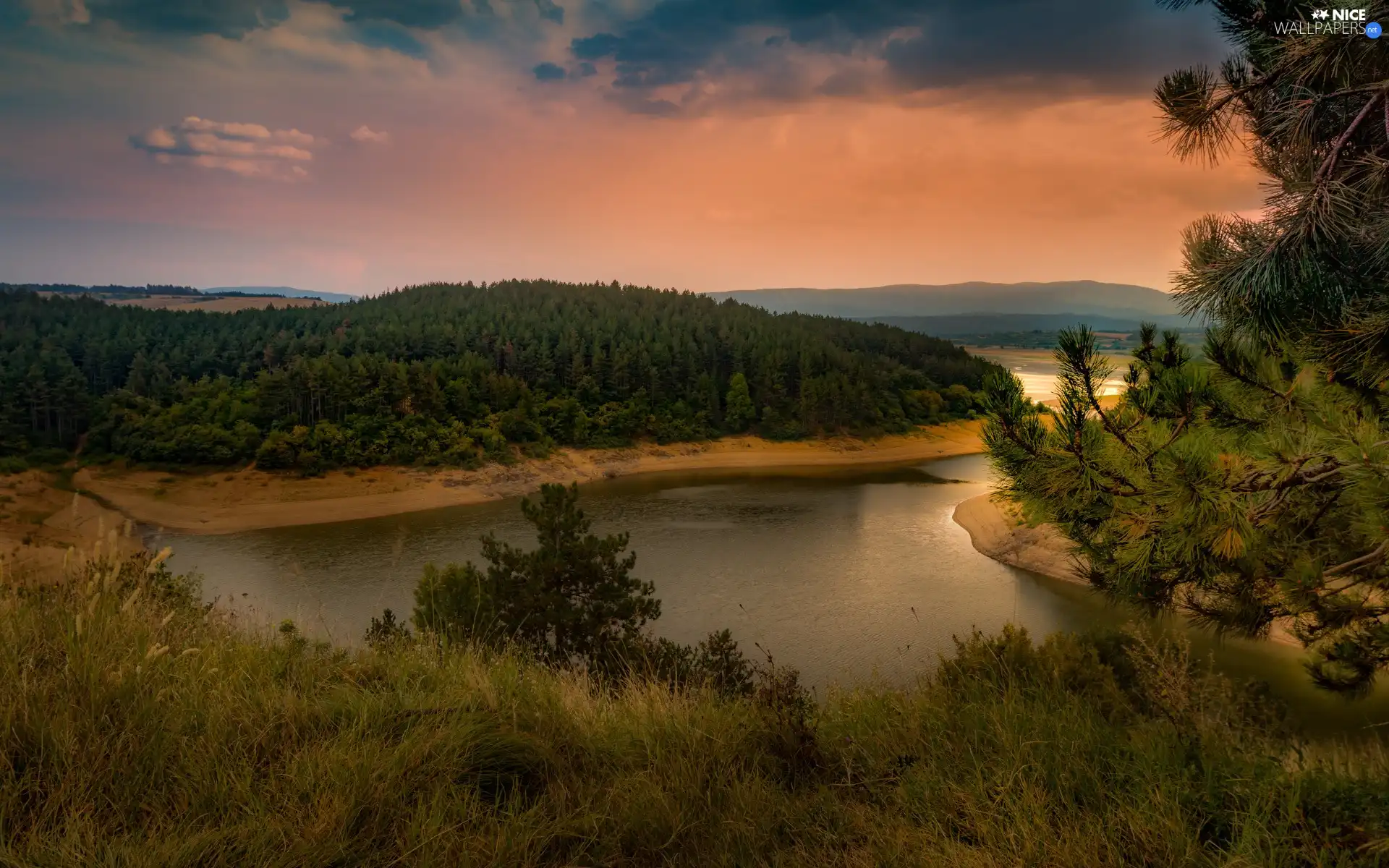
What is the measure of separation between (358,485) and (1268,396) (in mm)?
35015

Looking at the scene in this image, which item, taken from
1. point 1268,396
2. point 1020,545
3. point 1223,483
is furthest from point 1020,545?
point 1223,483

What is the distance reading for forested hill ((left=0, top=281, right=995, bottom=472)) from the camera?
34.2 meters

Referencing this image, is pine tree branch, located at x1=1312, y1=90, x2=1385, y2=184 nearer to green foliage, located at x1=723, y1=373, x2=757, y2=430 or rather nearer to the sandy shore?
the sandy shore

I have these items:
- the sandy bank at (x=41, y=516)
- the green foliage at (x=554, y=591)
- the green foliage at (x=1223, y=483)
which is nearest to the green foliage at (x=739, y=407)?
the sandy bank at (x=41, y=516)

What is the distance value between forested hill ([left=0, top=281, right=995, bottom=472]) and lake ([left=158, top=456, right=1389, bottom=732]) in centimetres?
882

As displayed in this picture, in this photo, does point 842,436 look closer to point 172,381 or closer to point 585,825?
point 172,381

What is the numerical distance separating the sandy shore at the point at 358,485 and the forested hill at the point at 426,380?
129 centimetres

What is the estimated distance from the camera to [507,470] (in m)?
37.2

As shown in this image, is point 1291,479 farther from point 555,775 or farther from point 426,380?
point 426,380

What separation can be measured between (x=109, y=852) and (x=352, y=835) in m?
0.50

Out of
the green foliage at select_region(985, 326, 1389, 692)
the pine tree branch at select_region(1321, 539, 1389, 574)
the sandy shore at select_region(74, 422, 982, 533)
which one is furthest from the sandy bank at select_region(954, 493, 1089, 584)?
the pine tree branch at select_region(1321, 539, 1389, 574)

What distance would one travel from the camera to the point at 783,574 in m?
20.1

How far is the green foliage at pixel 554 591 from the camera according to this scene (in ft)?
30.2

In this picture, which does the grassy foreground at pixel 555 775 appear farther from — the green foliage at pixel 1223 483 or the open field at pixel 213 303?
the open field at pixel 213 303
